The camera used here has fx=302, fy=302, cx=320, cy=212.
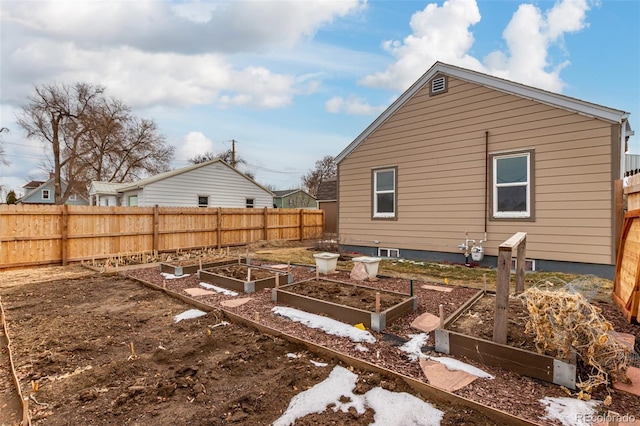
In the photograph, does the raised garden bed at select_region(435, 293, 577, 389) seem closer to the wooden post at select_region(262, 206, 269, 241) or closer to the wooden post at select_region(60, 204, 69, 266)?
the wooden post at select_region(60, 204, 69, 266)

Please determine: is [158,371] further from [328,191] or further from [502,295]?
[328,191]

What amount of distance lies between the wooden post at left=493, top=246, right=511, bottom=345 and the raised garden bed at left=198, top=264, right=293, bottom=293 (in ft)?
11.3

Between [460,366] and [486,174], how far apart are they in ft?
20.0

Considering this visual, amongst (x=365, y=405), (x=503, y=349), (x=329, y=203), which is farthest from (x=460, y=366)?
(x=329, y=203)

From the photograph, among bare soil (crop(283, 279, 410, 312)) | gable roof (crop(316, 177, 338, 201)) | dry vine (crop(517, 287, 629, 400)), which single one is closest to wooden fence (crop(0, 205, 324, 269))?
gable roof (crop(316, 177, 338, 201))

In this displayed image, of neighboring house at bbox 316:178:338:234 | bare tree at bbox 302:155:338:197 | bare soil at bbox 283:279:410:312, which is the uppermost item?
bare tree at bbox 302:155:338:197

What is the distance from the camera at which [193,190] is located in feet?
56.4

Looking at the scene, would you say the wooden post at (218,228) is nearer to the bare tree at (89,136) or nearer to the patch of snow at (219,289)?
the patch of snow at (219,289)

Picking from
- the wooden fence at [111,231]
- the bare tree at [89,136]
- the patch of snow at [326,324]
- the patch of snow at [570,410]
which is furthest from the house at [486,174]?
the bare tree at [89,136]

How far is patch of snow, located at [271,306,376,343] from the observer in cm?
358

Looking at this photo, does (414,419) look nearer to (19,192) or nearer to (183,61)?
(183,61)

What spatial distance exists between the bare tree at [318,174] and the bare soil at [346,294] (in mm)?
35615

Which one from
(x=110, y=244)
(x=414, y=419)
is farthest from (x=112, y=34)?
(x=414, y=419)

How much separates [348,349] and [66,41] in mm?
14564
